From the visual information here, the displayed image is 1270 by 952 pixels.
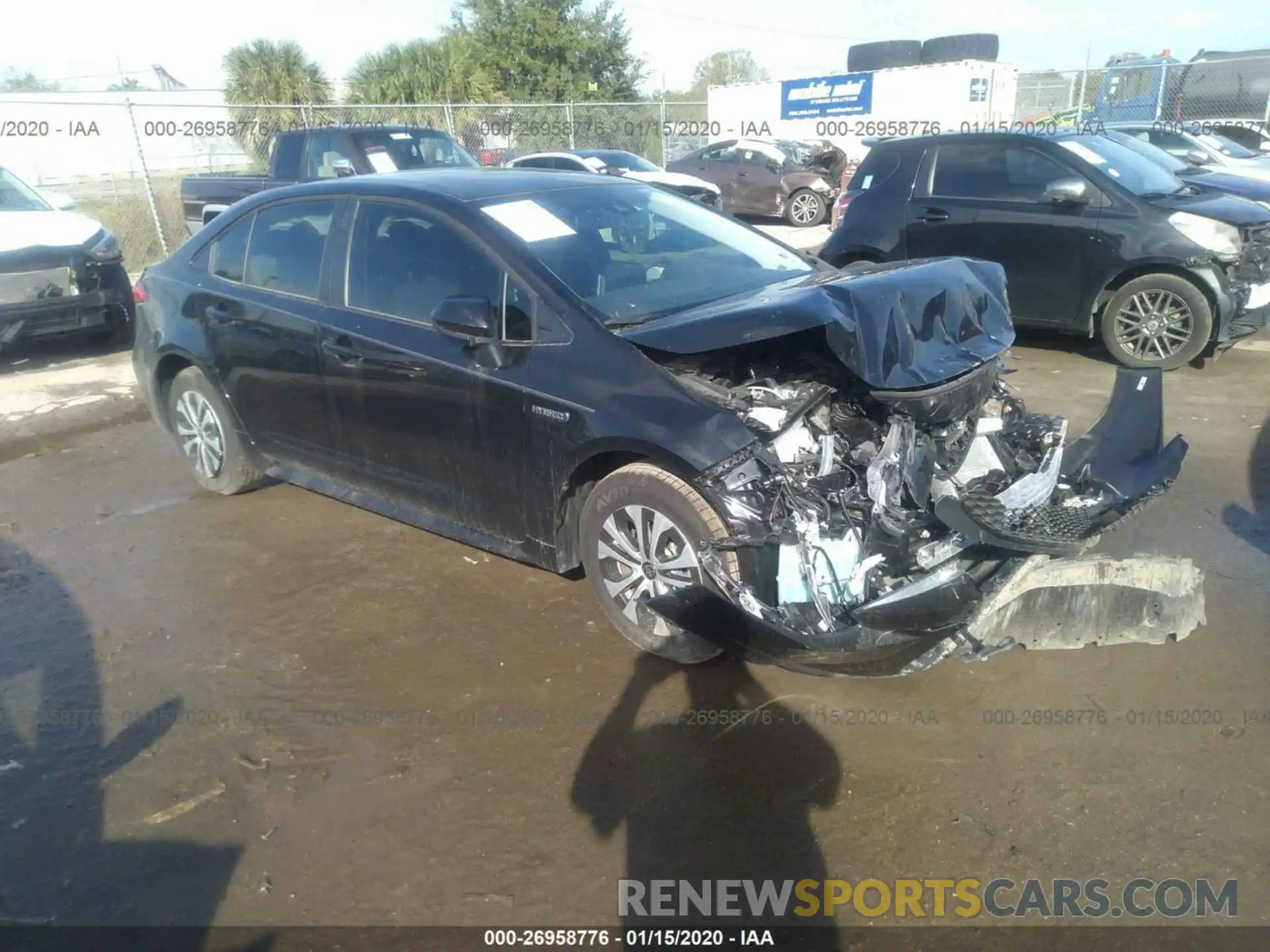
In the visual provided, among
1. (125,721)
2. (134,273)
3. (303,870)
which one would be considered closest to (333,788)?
(303,870)

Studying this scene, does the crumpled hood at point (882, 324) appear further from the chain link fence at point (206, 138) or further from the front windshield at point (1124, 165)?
the chain link fence at point (206, 138)

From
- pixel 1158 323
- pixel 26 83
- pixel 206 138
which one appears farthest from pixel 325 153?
pixel 26 83

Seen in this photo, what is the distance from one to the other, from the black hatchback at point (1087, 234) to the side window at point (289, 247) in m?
5.38

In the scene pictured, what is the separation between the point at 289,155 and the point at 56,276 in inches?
147

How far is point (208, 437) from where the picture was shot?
18.3 feet

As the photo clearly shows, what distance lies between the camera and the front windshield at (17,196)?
960cm

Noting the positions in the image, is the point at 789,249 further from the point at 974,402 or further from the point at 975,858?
the point at 975,858

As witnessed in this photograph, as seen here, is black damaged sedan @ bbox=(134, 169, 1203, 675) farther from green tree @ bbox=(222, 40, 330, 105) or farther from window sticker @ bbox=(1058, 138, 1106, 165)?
green tree @ bbox=(222, 40, 330, 105)

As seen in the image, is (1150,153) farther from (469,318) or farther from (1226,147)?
(1226,147)

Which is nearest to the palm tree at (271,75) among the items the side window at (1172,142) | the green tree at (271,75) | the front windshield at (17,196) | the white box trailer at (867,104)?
the green tree at (271,75)

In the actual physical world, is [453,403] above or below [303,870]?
above

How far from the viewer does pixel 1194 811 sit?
289 cm

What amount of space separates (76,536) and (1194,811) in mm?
5368

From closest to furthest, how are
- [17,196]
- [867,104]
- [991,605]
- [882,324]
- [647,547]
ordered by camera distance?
1. [991,605]
2. [882,324]
3. [647,547]
4. [17,196]
5. [867,104]
